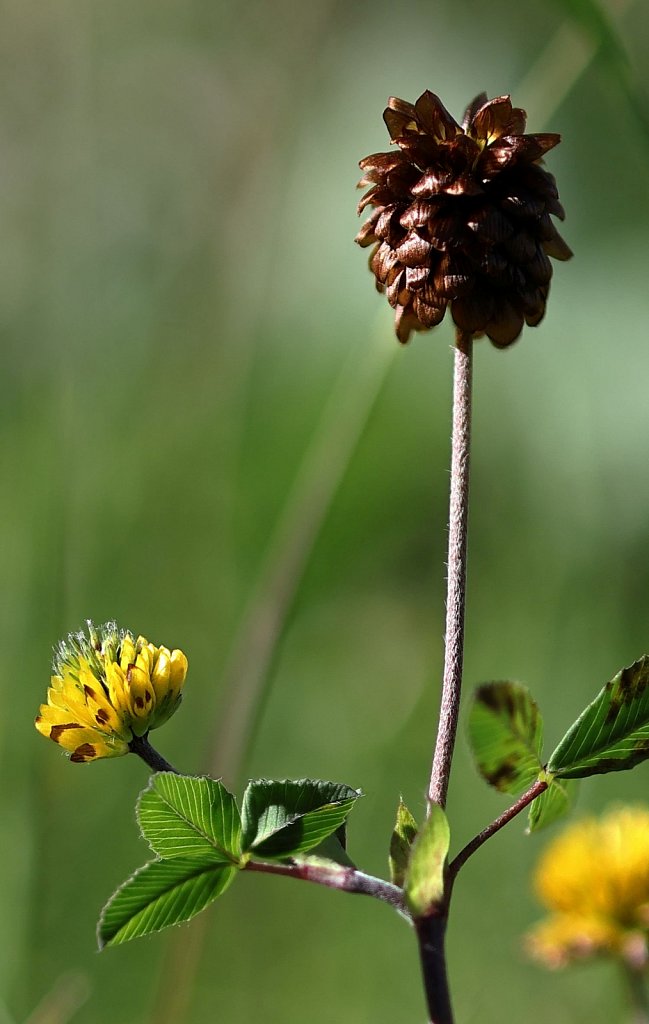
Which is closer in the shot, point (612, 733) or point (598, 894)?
point (612, 733)

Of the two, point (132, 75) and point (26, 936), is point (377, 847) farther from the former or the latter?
point (132, 75)

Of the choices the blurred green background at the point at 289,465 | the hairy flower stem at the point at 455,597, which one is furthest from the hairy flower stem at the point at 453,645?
the blurred green background at the point at 289,465

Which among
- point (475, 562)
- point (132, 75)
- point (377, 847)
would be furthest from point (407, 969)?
point (132, 75)

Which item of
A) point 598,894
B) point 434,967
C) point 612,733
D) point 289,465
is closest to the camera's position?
point 434,967

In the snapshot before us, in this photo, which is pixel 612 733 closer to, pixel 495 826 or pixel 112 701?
pixel 495 826

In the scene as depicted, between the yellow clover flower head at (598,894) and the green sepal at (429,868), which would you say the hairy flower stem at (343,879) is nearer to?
the green sepal at (429,868)

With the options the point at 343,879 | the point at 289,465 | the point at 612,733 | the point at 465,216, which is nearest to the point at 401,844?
the point at 343,879

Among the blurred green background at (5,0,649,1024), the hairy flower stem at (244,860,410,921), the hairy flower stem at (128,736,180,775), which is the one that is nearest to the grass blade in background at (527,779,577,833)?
the hairy flower stem at (244,860,410,921)
